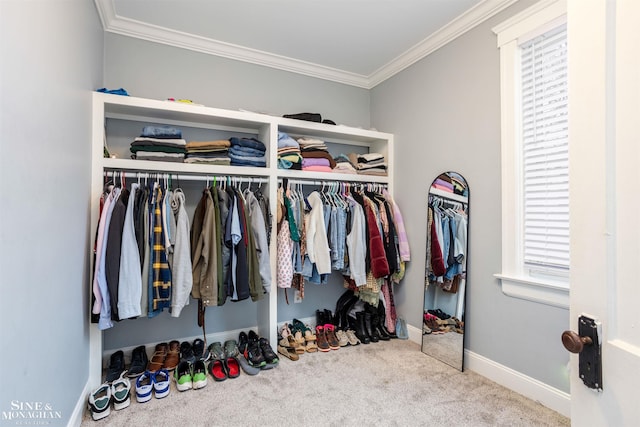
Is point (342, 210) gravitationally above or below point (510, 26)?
below

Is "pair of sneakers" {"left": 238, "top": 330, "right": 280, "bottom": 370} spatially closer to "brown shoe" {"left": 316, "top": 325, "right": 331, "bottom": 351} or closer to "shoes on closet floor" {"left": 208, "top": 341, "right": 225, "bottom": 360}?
"shoes on closet floor" {"left": 208, "top": 341, "right": 225, "bottom": 360}

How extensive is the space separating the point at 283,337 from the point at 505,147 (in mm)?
2195

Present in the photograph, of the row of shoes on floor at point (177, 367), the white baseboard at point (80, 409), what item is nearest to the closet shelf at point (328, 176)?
the row of shoes on floor at point (177, 367)

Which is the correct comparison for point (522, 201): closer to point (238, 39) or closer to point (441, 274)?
point (441, 274)

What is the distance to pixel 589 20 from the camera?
0.70 m

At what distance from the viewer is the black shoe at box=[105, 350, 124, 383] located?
204cm

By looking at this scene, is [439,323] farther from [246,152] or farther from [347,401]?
[246,152]

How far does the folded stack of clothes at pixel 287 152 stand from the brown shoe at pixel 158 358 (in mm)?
1654

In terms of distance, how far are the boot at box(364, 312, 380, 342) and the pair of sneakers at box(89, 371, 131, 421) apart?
1819 millimetres

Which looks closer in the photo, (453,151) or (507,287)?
(507,287)

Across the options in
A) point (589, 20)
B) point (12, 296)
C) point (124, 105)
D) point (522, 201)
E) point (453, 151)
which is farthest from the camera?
point (453, 151)

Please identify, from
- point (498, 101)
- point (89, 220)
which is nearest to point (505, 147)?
point (498, 101)

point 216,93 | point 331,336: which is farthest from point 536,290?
point 216,93

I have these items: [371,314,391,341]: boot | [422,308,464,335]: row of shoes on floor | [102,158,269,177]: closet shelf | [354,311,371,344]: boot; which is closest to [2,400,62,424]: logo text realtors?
[102,158,269,177]: closet shelf
